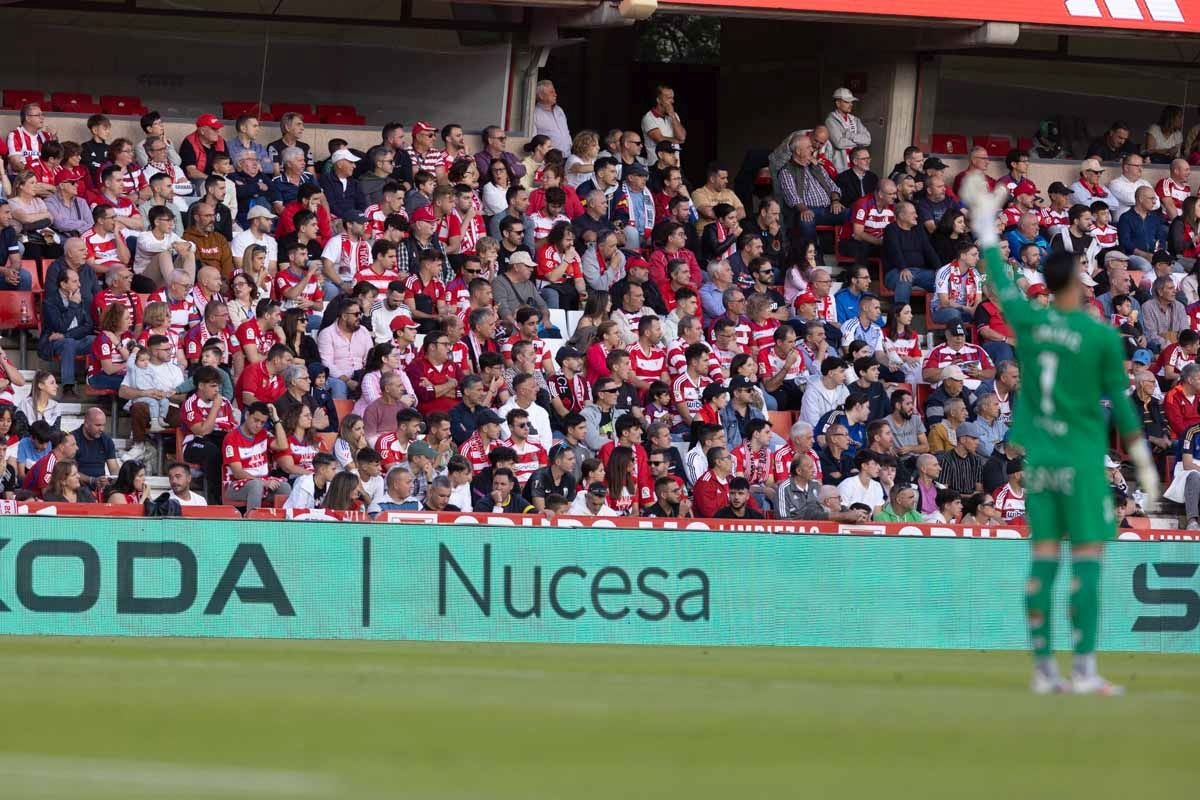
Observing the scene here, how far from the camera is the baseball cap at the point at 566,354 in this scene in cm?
1862

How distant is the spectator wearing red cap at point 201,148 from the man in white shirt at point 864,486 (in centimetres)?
706

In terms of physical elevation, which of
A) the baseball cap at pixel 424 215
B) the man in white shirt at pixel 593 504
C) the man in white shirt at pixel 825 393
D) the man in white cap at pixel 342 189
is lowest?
the man in white shirt at pixel 593 504

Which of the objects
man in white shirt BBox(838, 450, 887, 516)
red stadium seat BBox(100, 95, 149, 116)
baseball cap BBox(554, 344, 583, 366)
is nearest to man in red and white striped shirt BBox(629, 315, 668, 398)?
baseball cap BBox(554, 344, 583, 366)

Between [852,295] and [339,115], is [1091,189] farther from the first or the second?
[339,115]

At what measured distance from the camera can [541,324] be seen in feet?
63.3

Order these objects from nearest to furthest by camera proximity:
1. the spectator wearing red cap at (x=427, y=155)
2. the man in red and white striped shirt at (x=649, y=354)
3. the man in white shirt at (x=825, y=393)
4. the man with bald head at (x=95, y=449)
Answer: the man with bald head at (x=95, y=449), the man in red and white striped shirt at (x=649, y=354), the man in white shirt at (x=825, y=393), the spectator wearing red cap at (x=427, y=155)

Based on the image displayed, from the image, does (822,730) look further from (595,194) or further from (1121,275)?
(1121,275)

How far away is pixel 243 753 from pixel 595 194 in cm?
1415

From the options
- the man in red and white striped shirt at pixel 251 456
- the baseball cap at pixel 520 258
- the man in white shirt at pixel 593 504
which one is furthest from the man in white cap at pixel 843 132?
the man in red and white striped shirt at pixel 251 456

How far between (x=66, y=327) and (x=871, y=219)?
31.0ft

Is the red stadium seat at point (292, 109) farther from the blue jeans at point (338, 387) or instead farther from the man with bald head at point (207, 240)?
the blue jeans at point (338, 387)

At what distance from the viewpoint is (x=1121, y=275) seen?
22.0m

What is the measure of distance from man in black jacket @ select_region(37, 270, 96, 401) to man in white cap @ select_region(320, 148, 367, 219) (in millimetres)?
3155

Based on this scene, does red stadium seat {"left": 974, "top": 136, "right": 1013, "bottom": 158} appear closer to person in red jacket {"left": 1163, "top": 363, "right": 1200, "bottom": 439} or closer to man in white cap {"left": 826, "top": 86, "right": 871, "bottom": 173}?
man in white cap {"left": 826, "top": 86, "right": 871, "bottom": 173}
